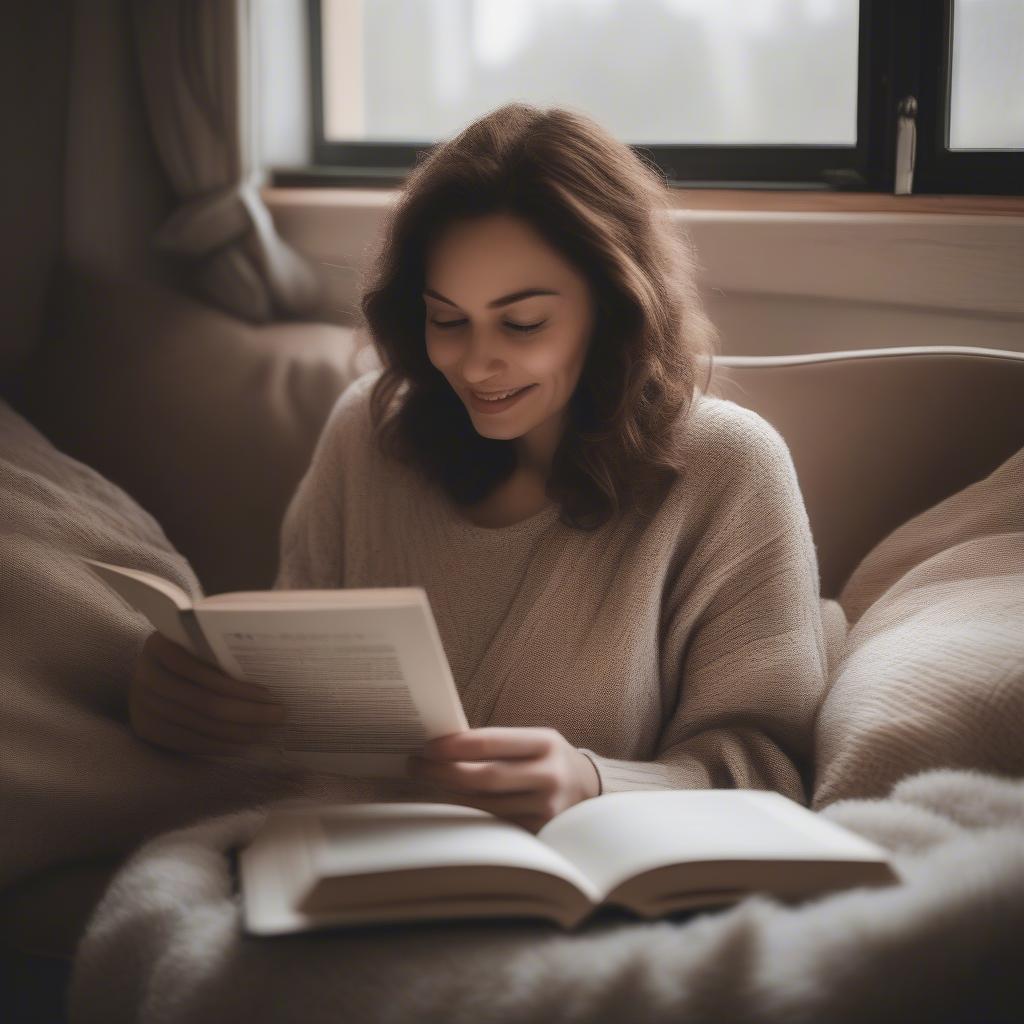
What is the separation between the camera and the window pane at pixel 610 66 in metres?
2.02

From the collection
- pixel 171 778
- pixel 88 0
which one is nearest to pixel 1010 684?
pixel 171 778

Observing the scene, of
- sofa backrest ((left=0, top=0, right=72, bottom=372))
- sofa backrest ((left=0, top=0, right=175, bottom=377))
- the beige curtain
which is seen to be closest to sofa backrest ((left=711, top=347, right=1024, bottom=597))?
the beige curtain

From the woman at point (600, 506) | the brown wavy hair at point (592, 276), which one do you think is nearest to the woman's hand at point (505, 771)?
the woman at point (600, 506)

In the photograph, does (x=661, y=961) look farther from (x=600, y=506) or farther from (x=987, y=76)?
(x=987, y=76)

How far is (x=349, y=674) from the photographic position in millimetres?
1003

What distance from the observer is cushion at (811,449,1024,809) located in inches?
42.0

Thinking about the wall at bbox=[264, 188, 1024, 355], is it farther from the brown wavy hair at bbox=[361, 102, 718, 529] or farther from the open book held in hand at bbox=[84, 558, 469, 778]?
the open book held in hand at bbox=[84, 558, 469, 778]

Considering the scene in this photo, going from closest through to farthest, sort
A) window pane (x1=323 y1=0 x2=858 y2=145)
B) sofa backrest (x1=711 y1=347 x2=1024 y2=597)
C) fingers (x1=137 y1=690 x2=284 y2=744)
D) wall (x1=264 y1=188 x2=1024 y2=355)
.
Answer: fingers (x1=137 y1=690 x2=284 y2=744)
sofa backrest (x1=711 y1=347 x2=1024 y2=597)
wall (x1=264 y1=188 x2=1024 y2=355)
window pane (x1=323 y1=0 x2=858 y2=145)

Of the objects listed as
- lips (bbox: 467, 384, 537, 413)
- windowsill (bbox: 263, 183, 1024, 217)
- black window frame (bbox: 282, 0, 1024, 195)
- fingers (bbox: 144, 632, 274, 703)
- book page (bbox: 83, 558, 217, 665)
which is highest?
black window frame (bbox: 282, 0, 1024, 195)

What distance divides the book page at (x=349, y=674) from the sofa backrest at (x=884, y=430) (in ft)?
2.31

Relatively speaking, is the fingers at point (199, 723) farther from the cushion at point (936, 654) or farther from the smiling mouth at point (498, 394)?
the cushion at point (936, 654)

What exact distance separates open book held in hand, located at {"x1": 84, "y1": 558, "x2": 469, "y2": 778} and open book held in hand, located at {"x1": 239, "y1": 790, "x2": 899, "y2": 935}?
12 centimetres

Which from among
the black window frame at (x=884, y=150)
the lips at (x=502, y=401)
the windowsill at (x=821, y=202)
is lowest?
the lips at (x=502, y=401)

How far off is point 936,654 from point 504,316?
1.79ft
